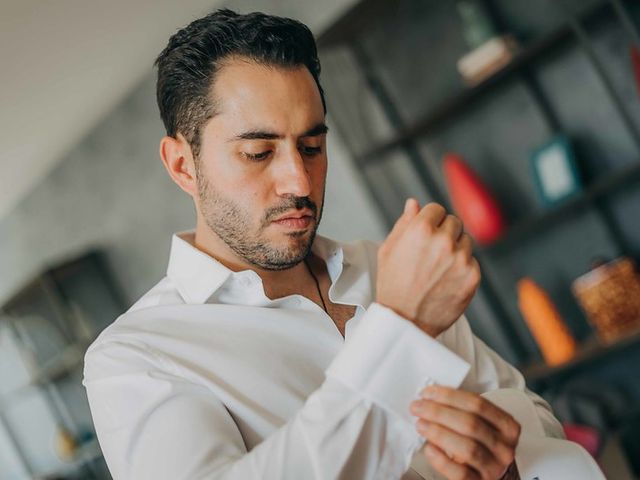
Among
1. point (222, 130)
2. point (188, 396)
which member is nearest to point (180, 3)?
point (222, 130)

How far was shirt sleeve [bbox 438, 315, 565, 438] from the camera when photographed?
946mm

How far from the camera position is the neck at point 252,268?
96cm

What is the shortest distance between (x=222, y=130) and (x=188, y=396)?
317 mm

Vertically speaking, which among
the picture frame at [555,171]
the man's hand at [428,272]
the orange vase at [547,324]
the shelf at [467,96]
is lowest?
the orange vase at [547,324]

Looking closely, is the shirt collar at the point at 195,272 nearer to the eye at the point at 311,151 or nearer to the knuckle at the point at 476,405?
the eye at the point at 311,151

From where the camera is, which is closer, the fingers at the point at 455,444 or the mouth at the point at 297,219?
the fingers at the point at 455,444

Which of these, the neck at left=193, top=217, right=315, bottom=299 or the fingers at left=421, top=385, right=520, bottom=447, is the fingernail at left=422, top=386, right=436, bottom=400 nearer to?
the fingers at left=421, top=385, right=520, bottom=447

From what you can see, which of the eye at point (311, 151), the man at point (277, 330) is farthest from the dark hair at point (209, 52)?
the eye at point (311, 151)

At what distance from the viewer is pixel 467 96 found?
2.73 m

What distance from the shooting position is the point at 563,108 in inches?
104

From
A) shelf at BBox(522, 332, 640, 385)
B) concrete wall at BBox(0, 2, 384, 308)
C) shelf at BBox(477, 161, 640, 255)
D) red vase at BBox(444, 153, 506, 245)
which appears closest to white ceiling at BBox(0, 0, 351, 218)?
concrete wall at BBox(0, 2, 384, 308)

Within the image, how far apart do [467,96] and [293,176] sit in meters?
2.05

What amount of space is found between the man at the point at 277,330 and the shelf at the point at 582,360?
1.52 meters

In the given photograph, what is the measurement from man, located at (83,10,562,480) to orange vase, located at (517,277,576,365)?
1.59 metres
